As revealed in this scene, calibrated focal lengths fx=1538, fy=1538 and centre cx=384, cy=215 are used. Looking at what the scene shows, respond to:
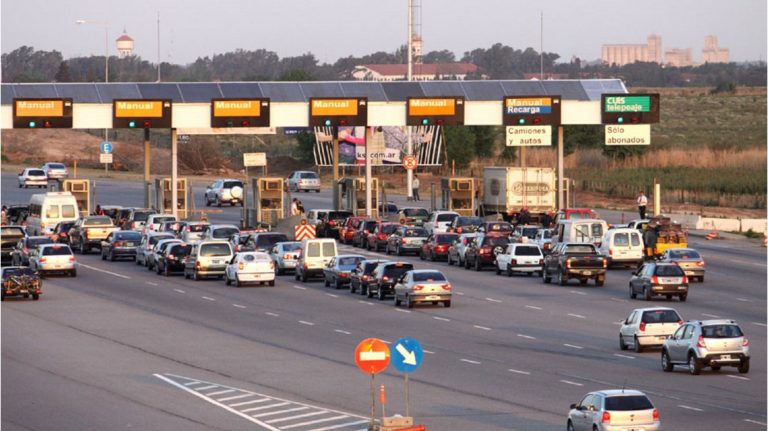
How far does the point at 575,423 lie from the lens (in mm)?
25359

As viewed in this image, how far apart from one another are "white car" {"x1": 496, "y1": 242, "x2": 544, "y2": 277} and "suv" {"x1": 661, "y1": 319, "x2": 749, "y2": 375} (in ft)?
80.7

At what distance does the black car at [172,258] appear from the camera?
197 feet

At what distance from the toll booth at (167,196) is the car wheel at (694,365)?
49796 mm

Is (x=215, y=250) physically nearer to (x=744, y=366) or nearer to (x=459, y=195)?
(x=459, y=195)

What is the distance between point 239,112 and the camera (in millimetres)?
74250

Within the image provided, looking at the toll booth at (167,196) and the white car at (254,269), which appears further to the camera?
the toll booth at (167,196)

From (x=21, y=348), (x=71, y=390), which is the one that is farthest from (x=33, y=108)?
(x=71, y=390)

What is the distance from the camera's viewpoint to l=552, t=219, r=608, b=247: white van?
6100cm

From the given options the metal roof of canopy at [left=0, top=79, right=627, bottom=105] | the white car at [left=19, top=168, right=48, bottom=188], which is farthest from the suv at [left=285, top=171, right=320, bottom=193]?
the metal roof of canopy at [left=0, top=79, right=627, bottom=105]

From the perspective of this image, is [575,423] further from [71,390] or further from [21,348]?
[21,348]

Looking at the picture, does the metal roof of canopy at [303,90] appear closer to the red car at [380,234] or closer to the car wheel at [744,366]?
the red car at [380,234]

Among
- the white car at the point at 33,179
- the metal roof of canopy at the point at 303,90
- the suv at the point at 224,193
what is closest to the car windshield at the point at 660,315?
the metal roof of canopy at the point at 303,90

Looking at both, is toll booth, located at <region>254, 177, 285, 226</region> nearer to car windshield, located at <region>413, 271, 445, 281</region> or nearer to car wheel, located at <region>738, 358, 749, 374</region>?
car windshield, located at <region>413, 271, 445, 281</region>

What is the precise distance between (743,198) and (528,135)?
25492mm
